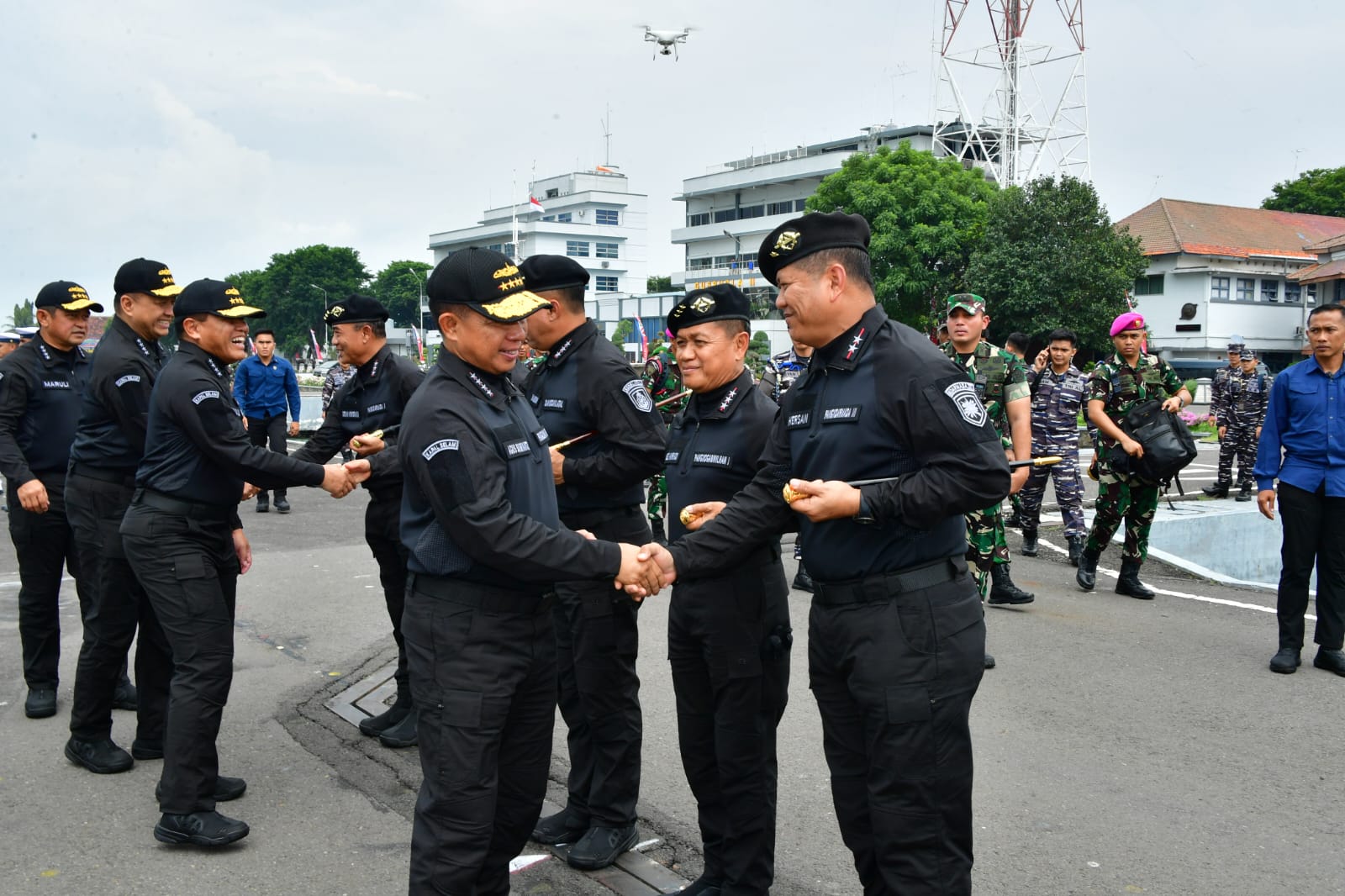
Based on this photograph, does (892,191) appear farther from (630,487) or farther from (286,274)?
(286,274)

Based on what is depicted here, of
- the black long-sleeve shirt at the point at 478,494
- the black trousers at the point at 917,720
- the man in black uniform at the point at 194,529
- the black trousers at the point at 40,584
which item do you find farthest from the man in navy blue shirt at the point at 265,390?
the black trousers at the point at 917,720

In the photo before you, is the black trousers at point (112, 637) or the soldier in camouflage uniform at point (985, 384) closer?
the black trousers at point (112, 637)

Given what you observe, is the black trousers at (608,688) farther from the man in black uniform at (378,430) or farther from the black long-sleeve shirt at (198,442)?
the black long-sleeve shirt at (198,442)

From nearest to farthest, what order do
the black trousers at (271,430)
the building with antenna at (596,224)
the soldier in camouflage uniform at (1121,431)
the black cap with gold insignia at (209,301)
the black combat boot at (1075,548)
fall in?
the black cap with gold insignia at (209,301) → the soldier in camouflage uniform at (1121,431) → the black combat boot at (1075,548) → the black trousers at (271,430) → the building with antenna at (596,224)

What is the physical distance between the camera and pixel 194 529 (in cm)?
446

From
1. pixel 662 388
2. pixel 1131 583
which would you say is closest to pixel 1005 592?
pixel 1131 583

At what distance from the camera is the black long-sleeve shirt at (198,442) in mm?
4395

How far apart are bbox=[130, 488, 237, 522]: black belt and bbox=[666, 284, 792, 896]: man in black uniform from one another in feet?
6.65

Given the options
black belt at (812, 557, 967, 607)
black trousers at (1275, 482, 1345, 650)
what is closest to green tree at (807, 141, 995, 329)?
black trousers at (1275, 482, 1345, 650)

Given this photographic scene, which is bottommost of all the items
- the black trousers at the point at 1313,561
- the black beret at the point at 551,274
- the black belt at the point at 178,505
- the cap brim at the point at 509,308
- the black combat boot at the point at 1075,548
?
the black combat boot at the point at 1075,548

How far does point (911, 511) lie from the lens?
2.96m

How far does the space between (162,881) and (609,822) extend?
5.48 feet

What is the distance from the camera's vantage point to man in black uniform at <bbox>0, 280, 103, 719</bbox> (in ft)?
19.3

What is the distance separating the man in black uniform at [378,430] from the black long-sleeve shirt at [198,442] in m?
0.69
